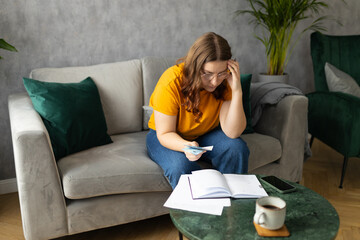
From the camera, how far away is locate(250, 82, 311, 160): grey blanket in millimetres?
2174

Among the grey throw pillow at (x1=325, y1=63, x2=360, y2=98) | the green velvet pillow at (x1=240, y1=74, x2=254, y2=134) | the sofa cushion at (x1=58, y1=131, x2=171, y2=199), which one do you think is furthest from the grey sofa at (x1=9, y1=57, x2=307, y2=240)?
the grey throw pillow at (x1=325, y1=63, x2=360, y2=98)

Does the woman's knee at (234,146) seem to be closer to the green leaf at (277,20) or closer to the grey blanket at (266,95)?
the grey blanket at (266,95)

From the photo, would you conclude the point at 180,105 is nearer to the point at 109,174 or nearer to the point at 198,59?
the point at 198,59

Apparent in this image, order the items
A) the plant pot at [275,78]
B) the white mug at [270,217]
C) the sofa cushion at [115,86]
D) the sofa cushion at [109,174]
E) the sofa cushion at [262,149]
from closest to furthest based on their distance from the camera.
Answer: the white mug at [270,217], the sofa cushion at [109,174], the sofa cushion at [262,149], the sofa cushion at [115,86], the plant pot at [275,78]

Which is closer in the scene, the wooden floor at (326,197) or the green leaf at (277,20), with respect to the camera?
the wooden floor at (326,197)

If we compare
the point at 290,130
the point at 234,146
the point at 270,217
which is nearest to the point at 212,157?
the point at 234,146

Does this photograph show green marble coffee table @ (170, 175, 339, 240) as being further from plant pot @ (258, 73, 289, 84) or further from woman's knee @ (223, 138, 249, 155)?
plant pot @ (258, 73, 289, 84)

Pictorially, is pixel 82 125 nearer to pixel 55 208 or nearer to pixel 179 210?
pixel 55 208

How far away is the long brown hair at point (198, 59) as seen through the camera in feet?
5.02

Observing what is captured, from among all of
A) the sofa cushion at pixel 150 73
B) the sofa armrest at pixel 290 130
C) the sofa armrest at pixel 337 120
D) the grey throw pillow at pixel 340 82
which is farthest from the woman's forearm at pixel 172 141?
the grey throw pillow at pixel 340 82

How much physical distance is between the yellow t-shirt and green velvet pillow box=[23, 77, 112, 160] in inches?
14.1

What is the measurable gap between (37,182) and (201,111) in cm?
81

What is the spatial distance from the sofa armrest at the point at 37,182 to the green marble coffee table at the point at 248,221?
66 cm

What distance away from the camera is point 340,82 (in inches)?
99.7
